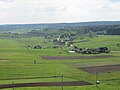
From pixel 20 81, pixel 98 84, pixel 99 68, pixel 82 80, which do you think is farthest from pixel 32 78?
pixel 99 68

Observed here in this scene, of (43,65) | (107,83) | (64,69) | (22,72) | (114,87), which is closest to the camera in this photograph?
(114,87)

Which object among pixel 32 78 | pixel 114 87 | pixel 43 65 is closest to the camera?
pixel 114 87

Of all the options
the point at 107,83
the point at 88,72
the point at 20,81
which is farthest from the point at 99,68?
the point at 20,81

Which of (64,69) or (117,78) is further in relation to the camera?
(64,69)

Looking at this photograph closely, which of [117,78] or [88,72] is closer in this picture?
[117,78]

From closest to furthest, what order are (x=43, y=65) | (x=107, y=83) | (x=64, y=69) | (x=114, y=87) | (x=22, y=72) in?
(x=114, y=87) → (x=107, y=83) → (x=22, y=72) → (x=64, y=69) → (x=43, y=65)

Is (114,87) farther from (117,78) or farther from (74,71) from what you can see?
(74,71)

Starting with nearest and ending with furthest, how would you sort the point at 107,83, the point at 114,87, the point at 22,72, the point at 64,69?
the point at 114,87
the point at 107,83
the point at 22,72
the point at 64,69

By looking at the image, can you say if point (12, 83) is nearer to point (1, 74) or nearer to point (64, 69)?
point (1, 74)
